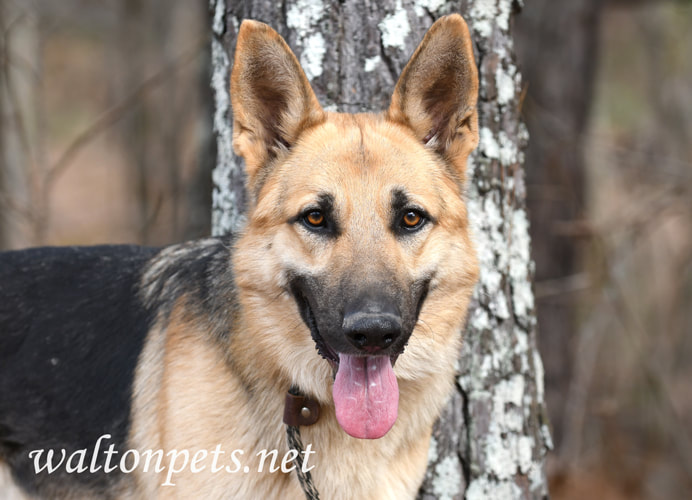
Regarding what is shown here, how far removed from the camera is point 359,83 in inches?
138

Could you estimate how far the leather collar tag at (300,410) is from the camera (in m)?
2.82

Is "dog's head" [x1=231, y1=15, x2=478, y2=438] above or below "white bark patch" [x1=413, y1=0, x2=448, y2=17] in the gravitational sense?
below

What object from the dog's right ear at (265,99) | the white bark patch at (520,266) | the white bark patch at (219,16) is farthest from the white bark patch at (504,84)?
the white bark patch at (219,16)

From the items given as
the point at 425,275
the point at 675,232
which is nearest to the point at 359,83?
the point at 425,275

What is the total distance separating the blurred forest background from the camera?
607 cm

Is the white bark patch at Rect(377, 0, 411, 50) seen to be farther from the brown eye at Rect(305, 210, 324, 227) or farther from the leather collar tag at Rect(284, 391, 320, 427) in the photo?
the leather collar tag at Rect(284, 391, 320, 427)

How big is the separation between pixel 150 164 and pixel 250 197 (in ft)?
25.8

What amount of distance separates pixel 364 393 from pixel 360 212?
27.5 inches

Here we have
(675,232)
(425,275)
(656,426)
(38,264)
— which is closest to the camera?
(425,275)

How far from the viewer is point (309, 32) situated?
138 inches

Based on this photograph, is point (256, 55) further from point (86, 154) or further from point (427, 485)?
point (86, 154)

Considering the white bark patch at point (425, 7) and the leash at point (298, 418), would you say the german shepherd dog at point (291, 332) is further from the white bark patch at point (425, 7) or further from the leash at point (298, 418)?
the white bark patch at point (425, 7)

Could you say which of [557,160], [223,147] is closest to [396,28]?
[223,147]

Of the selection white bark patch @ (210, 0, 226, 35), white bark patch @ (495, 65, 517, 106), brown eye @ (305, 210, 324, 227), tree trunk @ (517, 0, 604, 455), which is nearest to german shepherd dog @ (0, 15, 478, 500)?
brown eye @ (305, 210, 324, 227)
